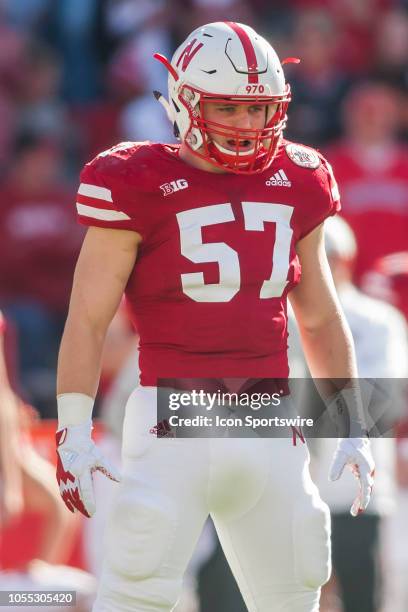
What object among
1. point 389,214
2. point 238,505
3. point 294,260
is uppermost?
point 294,260

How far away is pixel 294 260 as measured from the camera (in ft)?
11.0

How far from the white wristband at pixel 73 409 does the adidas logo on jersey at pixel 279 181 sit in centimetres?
65

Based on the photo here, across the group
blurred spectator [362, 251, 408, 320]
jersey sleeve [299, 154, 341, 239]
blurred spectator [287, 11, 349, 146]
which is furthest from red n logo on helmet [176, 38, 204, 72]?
blurred spectator [287, 11, 349, 146]

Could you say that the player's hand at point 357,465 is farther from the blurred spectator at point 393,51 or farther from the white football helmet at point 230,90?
the blurred spectator at point 393,51

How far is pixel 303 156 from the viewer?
11.3 ft

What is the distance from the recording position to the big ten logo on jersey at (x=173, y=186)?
324 centimetres

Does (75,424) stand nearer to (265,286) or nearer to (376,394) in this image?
(265,286)

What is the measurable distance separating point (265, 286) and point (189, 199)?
0.87 ft

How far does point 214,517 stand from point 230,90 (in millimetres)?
→ 982

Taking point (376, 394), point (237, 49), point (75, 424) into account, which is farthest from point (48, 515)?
point (237, 49)

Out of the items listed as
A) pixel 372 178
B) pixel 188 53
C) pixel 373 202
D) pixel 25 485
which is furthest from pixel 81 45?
pixel 188 53

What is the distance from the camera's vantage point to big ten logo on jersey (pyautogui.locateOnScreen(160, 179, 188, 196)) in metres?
3.24

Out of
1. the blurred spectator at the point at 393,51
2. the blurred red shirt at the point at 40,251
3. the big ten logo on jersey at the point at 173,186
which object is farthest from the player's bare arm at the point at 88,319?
the blurred spectator at the point at 393,51

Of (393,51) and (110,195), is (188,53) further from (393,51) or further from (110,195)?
(393,51)
